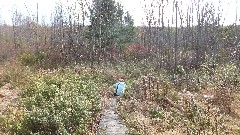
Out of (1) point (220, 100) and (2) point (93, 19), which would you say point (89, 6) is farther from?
(1) point (220, 100)

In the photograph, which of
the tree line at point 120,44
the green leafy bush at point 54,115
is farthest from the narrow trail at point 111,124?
the tree line at point 120,44

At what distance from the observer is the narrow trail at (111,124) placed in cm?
1028

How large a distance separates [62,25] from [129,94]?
89.5 feet

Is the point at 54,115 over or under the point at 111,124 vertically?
over

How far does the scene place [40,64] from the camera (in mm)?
26781

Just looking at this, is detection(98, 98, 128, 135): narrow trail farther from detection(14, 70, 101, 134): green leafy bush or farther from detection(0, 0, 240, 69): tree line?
detection(0, 0, 240, 69): tree line

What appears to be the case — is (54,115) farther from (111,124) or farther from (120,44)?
(120,44)

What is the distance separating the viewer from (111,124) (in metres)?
11.3

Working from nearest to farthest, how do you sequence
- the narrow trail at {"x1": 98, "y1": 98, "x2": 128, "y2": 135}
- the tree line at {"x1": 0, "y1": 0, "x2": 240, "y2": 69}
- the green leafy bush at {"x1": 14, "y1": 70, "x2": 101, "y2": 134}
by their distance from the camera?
A: the green leafy bush at {"x1": 14, "y1": 70, "x2": 101, "y2": 134}, the narrow trail at {"x1": 98, "y1": 98, "x2": 128, "y2": 135}, the tree line at {"x1": 0, "y1": 0, "x2": 240, "y2": 69}

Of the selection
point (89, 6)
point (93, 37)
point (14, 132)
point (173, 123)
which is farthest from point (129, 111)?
point (89, 6)

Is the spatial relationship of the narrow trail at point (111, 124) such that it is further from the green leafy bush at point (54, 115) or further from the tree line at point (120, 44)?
the tree line at point (120, 44)

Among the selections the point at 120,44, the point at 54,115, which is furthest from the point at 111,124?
the point at 120,44

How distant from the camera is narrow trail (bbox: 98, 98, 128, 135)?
1028cm

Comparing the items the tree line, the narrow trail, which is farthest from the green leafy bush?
the tree line
